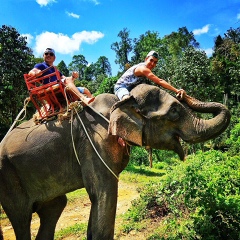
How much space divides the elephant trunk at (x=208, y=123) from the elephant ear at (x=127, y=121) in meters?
0.53

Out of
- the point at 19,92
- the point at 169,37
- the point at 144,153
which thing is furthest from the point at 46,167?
the point at 169,37

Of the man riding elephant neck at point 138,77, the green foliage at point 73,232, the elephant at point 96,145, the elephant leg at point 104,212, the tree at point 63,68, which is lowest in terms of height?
the green foliage at point 73,232

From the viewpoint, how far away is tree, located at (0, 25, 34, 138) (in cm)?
1473

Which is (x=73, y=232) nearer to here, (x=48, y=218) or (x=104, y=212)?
(x=48, y=218)

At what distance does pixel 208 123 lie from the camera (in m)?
3.38

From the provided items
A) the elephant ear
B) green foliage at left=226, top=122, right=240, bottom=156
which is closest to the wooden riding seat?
the elephant ear

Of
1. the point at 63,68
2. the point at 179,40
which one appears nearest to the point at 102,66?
the point at 63,68

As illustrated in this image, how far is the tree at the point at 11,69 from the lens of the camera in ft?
48.3

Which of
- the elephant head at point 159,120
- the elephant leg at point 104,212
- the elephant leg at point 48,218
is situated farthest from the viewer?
the elephant leg at point 48,218

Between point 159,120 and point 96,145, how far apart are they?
77cm

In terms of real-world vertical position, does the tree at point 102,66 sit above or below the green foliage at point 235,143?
above

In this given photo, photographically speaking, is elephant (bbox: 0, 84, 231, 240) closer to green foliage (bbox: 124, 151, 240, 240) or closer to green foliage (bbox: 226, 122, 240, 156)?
green foliage (bbox: 124, 151, 240, 240)

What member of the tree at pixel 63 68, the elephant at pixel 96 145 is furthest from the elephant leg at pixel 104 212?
the tree at pixel 63 68

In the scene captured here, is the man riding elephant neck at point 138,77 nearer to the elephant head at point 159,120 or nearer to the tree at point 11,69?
the elephant head at point 159,120
